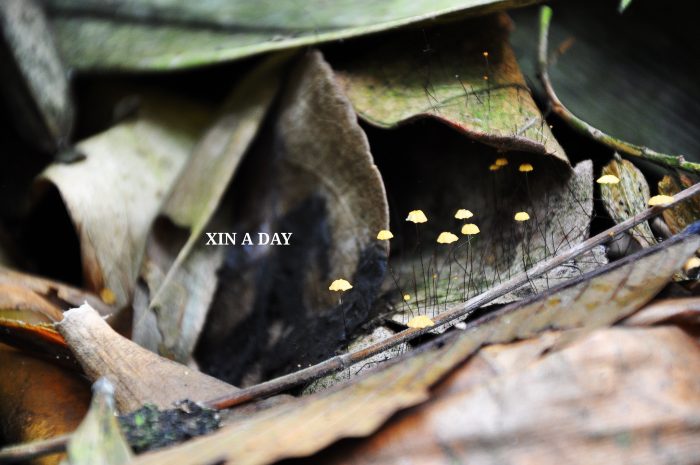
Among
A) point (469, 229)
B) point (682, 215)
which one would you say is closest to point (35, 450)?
point (469, 229)

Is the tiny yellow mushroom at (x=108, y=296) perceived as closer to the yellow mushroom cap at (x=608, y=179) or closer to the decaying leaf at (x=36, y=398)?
the decaying leaf at (x=36, y=398)

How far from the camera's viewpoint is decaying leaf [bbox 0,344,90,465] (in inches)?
38.4

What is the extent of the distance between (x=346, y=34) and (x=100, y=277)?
0.68 meters

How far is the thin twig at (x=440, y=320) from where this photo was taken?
35.3 inches

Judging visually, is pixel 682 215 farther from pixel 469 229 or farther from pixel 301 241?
pixel 301 241

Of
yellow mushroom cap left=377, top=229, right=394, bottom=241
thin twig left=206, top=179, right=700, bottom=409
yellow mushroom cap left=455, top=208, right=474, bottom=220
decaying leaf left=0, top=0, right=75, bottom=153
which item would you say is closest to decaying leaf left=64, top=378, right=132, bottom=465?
thin twig left=206, top=179, right=700, bottom=409

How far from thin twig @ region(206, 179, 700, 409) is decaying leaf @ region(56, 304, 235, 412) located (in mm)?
72

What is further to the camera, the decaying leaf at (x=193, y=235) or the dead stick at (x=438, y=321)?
the decaying leaf at (x=193, y=235)

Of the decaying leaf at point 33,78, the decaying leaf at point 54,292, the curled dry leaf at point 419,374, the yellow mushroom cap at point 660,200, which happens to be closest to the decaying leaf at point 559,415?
the curled dry leaf at point 419,374

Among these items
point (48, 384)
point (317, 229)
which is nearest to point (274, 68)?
→ point (317, 229)

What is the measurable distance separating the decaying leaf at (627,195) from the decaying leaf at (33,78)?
4.04 ft

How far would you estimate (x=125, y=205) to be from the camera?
1.42 m

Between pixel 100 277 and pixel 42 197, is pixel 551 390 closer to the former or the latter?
pixel 100 277

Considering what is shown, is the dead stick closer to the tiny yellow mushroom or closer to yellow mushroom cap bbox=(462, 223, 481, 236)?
yellow mushroom cap bbox=(462, 223, 481, 236)
